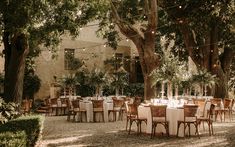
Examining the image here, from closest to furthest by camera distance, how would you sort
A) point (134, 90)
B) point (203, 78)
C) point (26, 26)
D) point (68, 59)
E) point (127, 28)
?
point (26, 26) < point (127, 28) < point (203, 78) < point (68, 59) < point (134, 90)

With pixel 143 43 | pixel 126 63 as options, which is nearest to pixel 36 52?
pixel 143 43

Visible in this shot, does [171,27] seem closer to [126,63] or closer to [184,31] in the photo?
[184,31]

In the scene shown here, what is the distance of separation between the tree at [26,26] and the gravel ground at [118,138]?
68.1 inches

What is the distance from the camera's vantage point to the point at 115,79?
70.0ft

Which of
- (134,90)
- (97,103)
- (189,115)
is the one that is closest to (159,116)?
(189,115)

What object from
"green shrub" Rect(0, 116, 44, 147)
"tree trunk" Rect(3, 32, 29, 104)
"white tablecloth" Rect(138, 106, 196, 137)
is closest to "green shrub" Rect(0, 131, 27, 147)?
"green shrub" Rect(0, 116, 44, 147)

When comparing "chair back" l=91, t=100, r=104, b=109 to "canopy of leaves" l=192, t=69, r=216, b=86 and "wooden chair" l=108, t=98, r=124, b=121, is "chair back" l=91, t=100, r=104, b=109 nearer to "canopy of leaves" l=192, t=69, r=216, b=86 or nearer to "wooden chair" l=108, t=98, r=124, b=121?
"wooden chair" l=108, t=98, r=124, b=121

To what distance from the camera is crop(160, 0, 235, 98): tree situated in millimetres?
18719

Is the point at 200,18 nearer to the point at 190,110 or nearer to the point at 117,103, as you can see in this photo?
the point at 117,103

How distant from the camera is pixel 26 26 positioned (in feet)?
30.0

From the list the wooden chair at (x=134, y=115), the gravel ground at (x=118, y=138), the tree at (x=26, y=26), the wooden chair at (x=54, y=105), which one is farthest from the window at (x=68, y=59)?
the wooden chair at (x=134, y=115)

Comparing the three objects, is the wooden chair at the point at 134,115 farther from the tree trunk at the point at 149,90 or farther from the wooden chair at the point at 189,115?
the tree trunk at the point at 149,90

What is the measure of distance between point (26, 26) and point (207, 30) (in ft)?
40.7

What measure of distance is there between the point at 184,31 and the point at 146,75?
476 cm
